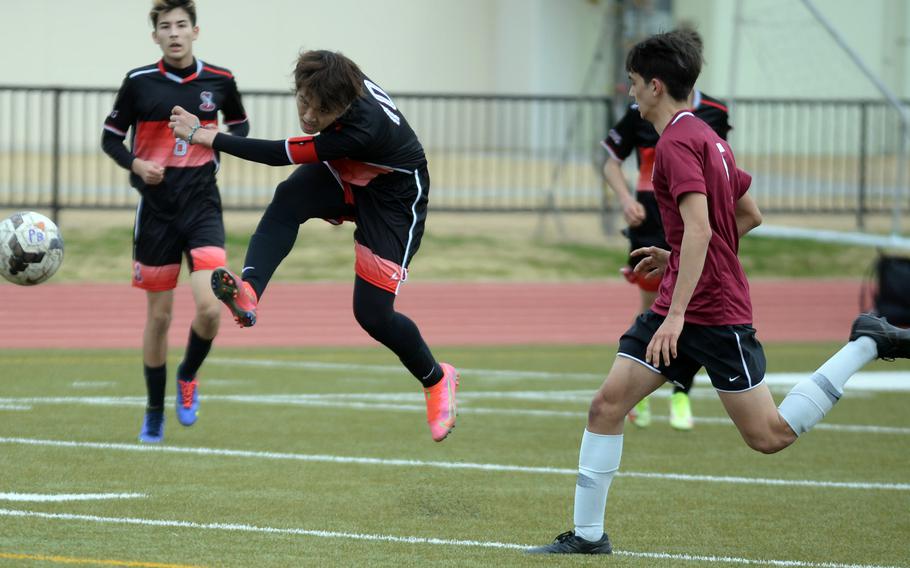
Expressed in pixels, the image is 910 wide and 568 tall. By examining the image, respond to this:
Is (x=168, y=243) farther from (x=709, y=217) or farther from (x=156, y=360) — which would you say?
(x=709, y=217)

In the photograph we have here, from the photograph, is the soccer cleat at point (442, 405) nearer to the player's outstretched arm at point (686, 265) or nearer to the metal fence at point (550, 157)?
the player's outstretched arm at point (686, 265)

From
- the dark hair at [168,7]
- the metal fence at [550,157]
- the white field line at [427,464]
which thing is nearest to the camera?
the white field line at [427,464]

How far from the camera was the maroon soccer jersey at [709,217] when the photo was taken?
5.14 meters

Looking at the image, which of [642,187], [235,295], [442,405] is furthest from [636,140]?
[235,295]

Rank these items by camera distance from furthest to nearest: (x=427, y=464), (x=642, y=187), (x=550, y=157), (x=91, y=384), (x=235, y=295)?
(x=550, y=157)
(x=91, y=384)
(x=642, y=187)
(x=427, y=464)
(x=235, y=295)

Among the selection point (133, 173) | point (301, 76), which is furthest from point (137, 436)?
point (301, 76)

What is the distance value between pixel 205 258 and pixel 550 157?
1357 cm

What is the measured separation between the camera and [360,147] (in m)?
6.09

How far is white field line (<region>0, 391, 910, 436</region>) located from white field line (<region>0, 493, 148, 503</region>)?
2901 millimetres

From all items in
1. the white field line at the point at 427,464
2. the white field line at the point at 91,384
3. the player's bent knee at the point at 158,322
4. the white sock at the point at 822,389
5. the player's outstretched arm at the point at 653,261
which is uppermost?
the player's outstretched arm at the point at 653,261

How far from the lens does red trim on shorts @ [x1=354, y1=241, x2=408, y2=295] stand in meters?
6.41

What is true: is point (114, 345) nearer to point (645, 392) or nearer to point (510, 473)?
point (510, 473)

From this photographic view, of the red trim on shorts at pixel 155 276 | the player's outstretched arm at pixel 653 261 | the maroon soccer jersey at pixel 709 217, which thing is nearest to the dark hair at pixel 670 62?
the maroon soccer jersey at pixel 709 217

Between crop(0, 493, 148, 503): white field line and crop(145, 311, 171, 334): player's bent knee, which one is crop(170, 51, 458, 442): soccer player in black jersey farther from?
crop(145, 311, 171, 334): player's bent knee
